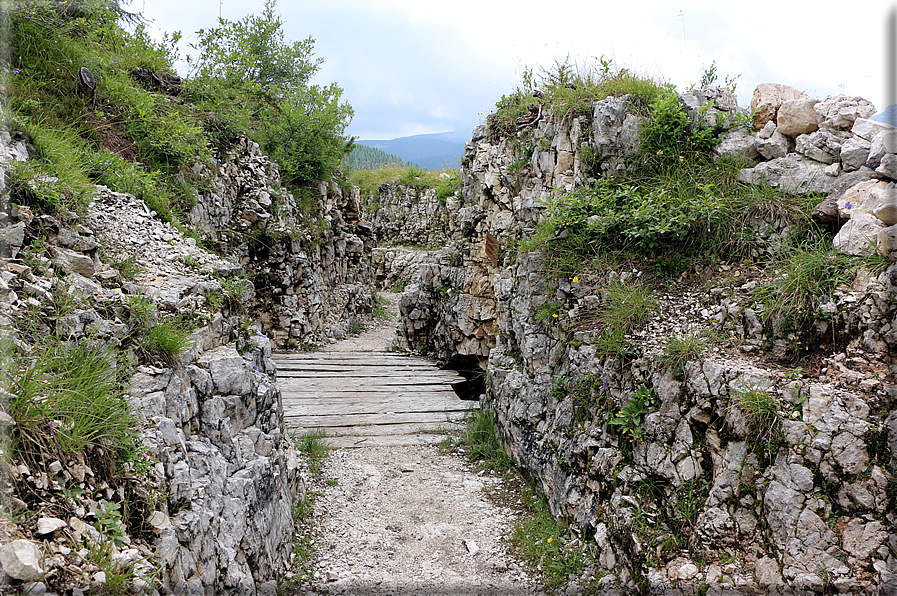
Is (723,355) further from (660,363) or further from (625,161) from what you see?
(625,161)

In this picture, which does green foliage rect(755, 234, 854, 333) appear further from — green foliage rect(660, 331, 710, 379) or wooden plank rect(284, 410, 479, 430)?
wooden plank rect(284, 410, 479, 430)

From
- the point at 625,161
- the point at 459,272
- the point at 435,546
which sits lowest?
the point at 435,546

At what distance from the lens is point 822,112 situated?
5.59 m

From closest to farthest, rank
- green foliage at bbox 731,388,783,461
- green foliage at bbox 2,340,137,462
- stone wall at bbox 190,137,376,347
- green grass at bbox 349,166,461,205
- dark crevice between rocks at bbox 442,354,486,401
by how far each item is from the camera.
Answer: green foliage at bbox 2,340,137,462, green foliage at bbox 731,388,783,461, stone wall at bbox 190,137,376,347, dark crevice between rocks at bbox 442,354,486,401, green grass at bbox 349,166,461,205

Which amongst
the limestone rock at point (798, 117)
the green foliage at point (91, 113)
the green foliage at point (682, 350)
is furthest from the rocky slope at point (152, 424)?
the limestone rock at point (798, 117)

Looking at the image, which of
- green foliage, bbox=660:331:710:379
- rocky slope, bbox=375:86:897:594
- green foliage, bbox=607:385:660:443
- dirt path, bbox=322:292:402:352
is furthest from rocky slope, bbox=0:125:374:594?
dirt path, bbox=322:292:402:352

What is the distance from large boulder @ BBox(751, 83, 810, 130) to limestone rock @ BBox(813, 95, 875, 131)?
1.87 feet

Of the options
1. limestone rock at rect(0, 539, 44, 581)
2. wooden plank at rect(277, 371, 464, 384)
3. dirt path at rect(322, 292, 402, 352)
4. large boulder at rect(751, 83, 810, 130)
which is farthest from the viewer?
dirt path at rect(322, 292, 402, 352)

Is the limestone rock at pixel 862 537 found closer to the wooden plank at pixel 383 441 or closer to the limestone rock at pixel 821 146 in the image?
the limestone rock at pixel 821 146

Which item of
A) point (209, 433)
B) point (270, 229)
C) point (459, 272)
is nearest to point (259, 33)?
point (270, 229)

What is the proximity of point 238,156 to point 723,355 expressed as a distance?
10.9 meters

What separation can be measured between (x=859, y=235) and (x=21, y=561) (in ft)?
20.8

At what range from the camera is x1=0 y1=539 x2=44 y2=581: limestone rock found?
2092 mm

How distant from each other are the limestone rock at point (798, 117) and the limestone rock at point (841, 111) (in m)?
0.07
